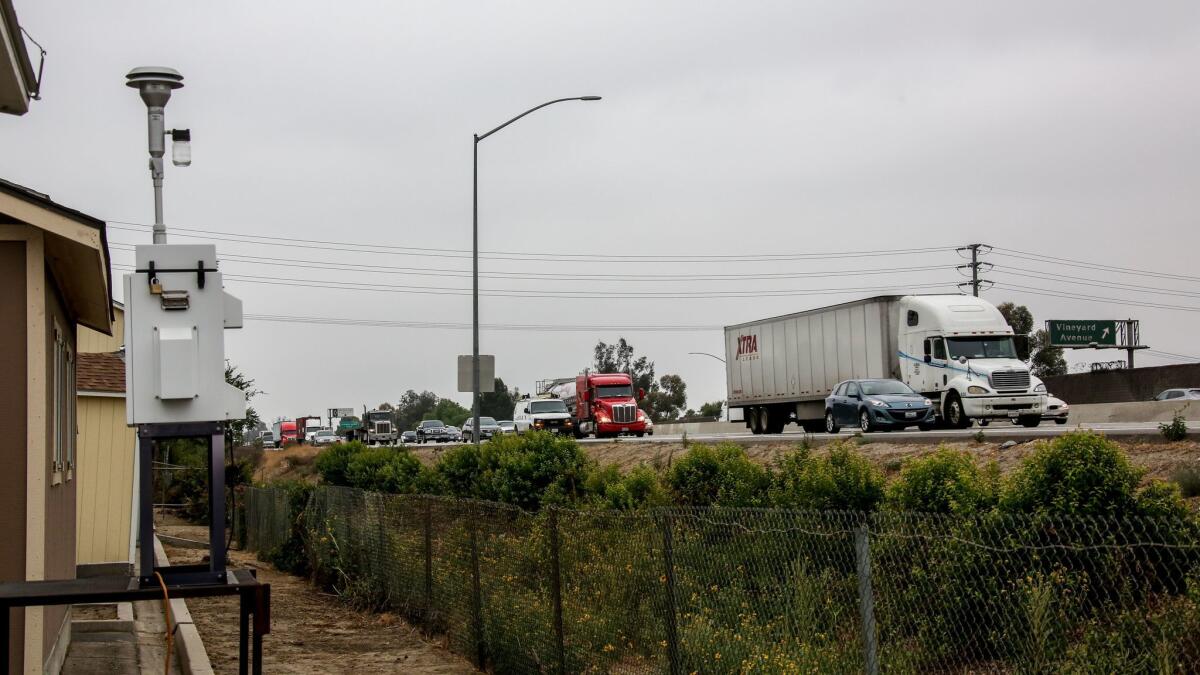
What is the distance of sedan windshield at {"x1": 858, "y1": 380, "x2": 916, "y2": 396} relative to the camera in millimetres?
29516

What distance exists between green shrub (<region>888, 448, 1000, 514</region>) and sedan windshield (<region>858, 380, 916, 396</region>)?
17.0 meters

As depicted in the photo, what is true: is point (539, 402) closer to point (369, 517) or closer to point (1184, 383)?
point (1184, 383)

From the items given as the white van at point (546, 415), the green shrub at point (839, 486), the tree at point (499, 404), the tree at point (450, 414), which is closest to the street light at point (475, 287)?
the green shrub at point (839, 486)

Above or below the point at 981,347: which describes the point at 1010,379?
below

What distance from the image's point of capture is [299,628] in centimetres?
1537

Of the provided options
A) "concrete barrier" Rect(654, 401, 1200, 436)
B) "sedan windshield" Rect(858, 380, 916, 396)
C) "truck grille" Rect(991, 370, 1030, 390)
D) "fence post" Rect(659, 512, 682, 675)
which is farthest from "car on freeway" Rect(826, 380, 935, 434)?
"fence post" Rect(659, 512, 682, 675)

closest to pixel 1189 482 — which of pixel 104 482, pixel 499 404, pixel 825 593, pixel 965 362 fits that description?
pixel 825 593

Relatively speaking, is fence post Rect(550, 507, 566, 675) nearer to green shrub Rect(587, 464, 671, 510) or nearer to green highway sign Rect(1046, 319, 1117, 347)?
green shrub Rect(587, 464, 671, 510)

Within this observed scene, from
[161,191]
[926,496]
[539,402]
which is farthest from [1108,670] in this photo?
[539,402]

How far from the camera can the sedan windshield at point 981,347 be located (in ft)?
99.1

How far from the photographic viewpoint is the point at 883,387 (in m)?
29.8

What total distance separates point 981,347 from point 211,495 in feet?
84.7

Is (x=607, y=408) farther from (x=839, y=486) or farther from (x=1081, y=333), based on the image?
(x=1081, y=333)

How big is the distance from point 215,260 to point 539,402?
49808 mm
